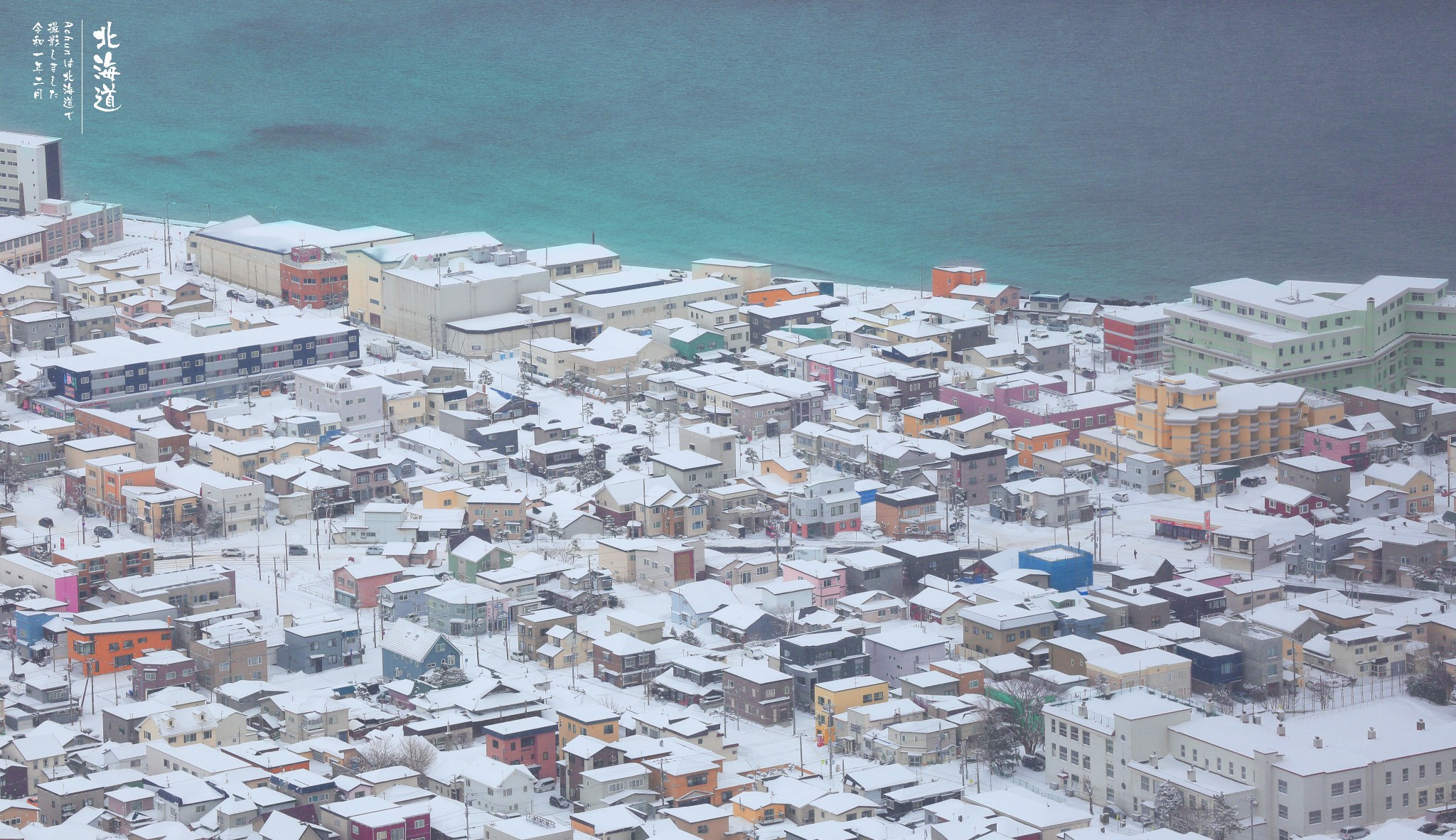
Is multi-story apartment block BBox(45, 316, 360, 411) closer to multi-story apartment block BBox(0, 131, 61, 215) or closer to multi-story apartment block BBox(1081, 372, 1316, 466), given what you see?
multi-story apartment block BBox(0, 131, 61, 215)

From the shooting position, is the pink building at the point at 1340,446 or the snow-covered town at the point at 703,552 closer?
the snow-covered town at the point at 703,552

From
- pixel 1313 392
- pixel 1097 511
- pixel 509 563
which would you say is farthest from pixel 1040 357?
pixel 509 563

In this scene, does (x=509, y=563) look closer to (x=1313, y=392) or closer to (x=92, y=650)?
(x=92, y=650)

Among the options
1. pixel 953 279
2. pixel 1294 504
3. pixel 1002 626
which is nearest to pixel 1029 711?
pixel 1002 626

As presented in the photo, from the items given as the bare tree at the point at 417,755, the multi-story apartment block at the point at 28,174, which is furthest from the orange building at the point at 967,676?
the multi-story apartment block at the point at 28,174

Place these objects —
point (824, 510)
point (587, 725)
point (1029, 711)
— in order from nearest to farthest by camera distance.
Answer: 1. point (587, 725)
2. point (1029, 711)
3. point (824, 510)

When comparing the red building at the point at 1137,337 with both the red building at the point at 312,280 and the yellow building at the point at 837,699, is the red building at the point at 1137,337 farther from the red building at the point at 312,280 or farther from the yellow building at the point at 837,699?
the yellow building at the point at 837,699

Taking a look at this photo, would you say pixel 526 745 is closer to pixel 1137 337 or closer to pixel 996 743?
pixel 996 743
